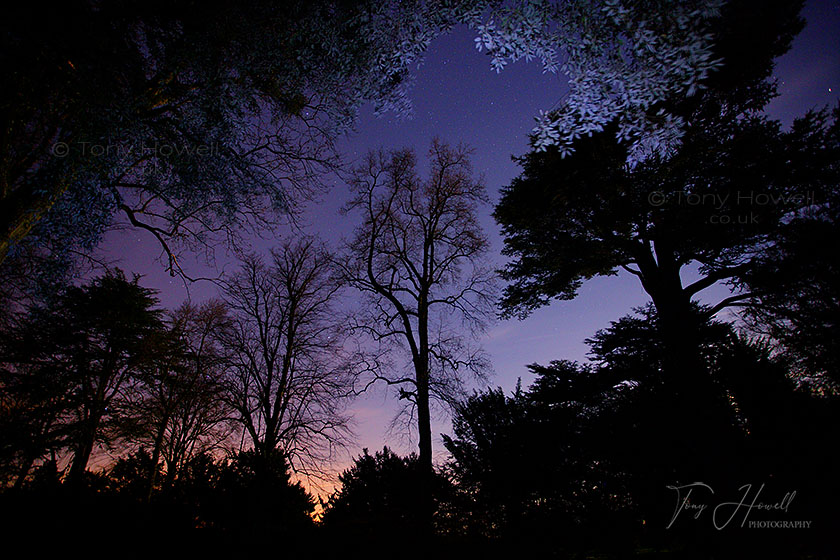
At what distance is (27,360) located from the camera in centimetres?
1329

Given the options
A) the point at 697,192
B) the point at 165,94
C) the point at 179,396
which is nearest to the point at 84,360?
the point at 179,396

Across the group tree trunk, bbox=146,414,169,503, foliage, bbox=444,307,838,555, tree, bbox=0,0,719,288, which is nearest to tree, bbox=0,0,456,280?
tree, bbox=0,0,719,288

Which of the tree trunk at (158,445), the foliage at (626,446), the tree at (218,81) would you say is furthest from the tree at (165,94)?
the tree trunk at (158,445)

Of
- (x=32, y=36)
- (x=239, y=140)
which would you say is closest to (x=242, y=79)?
(x=239, y=140)

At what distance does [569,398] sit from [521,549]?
542cm

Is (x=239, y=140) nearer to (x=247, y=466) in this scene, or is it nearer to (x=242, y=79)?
(x=242, y=79)

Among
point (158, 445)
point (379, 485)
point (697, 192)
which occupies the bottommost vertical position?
point (379, 485)

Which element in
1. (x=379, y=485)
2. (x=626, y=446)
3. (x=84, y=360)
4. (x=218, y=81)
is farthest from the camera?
(x=379, y=485)

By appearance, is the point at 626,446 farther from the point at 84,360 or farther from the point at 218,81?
the point at 84,360

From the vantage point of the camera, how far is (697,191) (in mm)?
8633

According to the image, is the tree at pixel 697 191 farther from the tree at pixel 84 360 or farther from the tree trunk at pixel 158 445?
the tree trunk at pixel 158 445

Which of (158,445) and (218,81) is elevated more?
(218,81)

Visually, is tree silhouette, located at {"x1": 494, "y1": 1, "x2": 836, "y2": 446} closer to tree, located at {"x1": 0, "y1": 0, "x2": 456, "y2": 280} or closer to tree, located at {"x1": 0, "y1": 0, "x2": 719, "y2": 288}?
tree, located at {"x1": 0, "y1": 0, "x2": 719, "y2": 288}

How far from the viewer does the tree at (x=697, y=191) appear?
805cm
